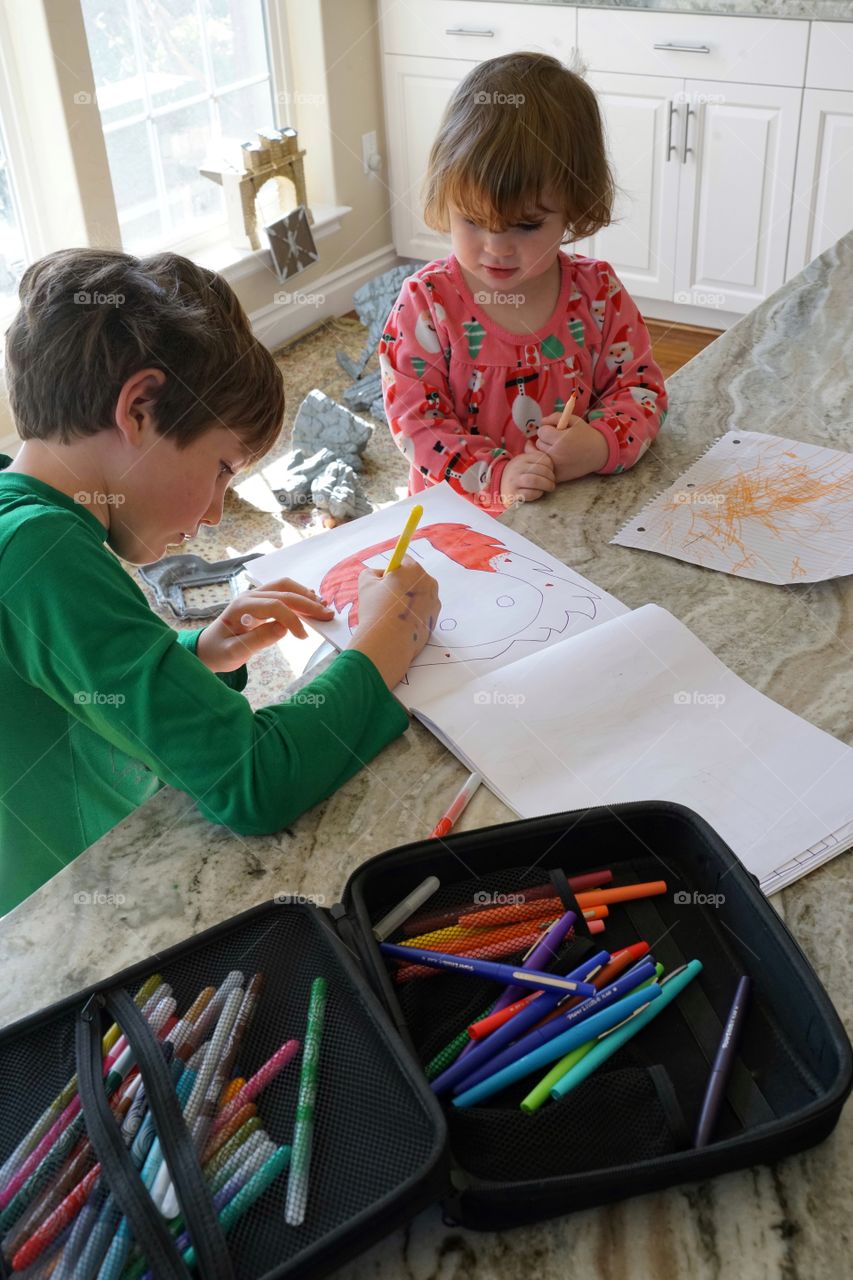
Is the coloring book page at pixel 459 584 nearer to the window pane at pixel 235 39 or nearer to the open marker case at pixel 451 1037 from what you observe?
the open marker case at pixel 451 1037

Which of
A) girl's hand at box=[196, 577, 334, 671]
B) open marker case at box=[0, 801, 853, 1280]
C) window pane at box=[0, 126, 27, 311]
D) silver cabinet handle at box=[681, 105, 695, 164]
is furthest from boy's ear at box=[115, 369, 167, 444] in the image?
silver cabinet handle at box=[681, 105, 695, 164]

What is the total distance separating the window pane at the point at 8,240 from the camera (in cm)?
264

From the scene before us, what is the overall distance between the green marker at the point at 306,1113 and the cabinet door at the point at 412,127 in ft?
10.1

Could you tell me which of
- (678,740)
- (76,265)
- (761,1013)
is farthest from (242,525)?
(761,1013)

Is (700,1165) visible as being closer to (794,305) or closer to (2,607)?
(2,607)

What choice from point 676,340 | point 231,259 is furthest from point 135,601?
point 676,340

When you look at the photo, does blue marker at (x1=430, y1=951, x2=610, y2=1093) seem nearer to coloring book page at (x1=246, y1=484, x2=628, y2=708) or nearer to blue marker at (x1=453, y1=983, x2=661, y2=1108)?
blue marker at (x1=453, y1=983, x2=661, y2=1108)

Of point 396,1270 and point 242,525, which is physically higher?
point 396,1270

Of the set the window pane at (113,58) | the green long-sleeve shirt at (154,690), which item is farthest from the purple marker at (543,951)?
the window pane at (113,58)

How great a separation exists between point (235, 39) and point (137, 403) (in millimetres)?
2814

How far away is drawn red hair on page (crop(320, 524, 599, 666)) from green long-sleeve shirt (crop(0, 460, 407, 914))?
13 cm

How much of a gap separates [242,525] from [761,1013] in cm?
221

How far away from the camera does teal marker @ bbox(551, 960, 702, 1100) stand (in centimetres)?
63

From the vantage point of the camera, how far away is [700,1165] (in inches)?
22.9
